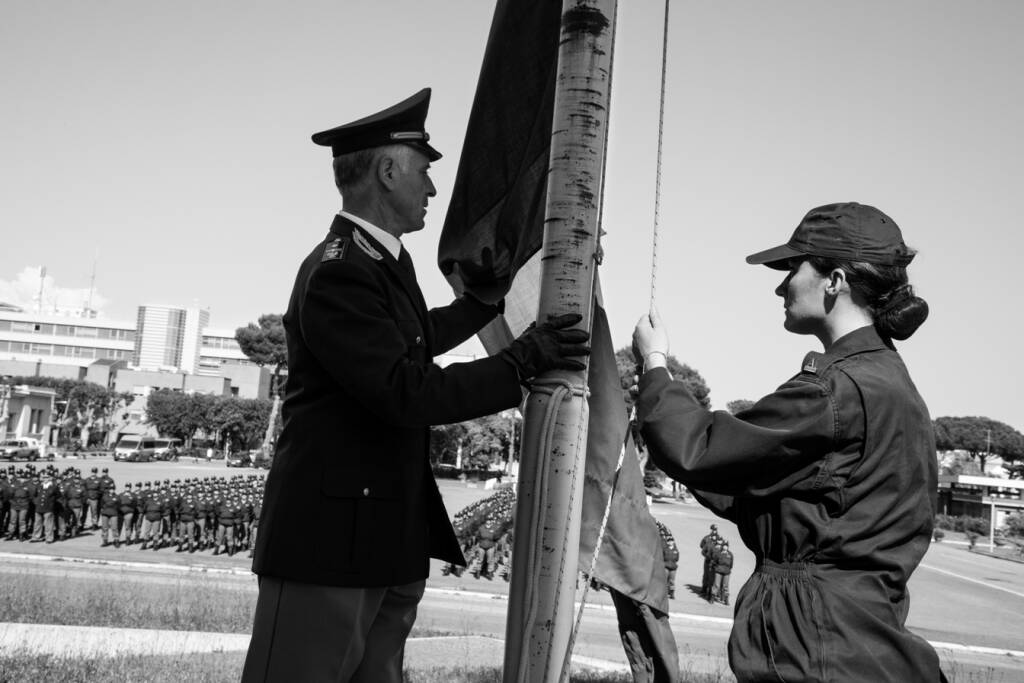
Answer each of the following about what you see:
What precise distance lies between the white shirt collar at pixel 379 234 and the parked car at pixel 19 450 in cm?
4970

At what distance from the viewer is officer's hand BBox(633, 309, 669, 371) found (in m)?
2.41

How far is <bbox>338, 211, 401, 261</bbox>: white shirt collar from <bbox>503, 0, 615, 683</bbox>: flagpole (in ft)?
1.66

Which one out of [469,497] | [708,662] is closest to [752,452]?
[708,662]

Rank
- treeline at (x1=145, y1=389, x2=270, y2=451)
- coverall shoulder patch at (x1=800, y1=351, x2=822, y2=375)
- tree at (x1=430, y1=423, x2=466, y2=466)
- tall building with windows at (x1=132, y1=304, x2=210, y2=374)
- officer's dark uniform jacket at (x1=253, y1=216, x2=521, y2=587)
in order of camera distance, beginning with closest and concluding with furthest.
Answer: coverall shoulder patch at (x1=800, y1=351, x2=822, y2=375), officer's dark uniform jacket at (x1=253, y1=216, x2=521, y2=587), tree at (x1=430, y1=423, x2=466, y2=466), treeline at (x1=145, y1=389, x2=270, y2=451), tall building with windows at (x1=132, y1=304, x2=210, y2=374)

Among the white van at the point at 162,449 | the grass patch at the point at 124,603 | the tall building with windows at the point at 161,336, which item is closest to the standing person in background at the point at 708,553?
the grass patch at the point at 124,603

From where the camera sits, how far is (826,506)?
2.05 metres

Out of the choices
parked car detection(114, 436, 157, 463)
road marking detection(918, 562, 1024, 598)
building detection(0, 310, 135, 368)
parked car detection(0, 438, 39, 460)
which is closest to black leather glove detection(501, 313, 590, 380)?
road marking detection(918, 562, 1024, 598)

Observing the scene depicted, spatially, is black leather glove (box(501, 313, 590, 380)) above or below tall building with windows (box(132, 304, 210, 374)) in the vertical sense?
below

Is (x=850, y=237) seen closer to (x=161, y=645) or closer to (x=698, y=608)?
(x=161, y=645)

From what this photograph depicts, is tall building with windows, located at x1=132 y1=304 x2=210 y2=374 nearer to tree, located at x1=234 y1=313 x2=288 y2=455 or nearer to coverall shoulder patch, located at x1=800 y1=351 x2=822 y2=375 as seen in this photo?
tree, located at x1=234 y1=313 x2=288 y2=455

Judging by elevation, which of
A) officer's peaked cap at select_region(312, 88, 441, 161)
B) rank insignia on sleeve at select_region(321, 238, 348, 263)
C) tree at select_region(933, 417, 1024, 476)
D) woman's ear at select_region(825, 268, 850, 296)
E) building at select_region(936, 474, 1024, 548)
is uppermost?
tree at select_region(933, 417, 1024, 476)

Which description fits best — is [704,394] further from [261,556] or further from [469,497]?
[261,556]

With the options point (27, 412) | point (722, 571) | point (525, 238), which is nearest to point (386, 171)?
point (525, 238)

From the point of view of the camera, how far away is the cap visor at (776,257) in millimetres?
2322
